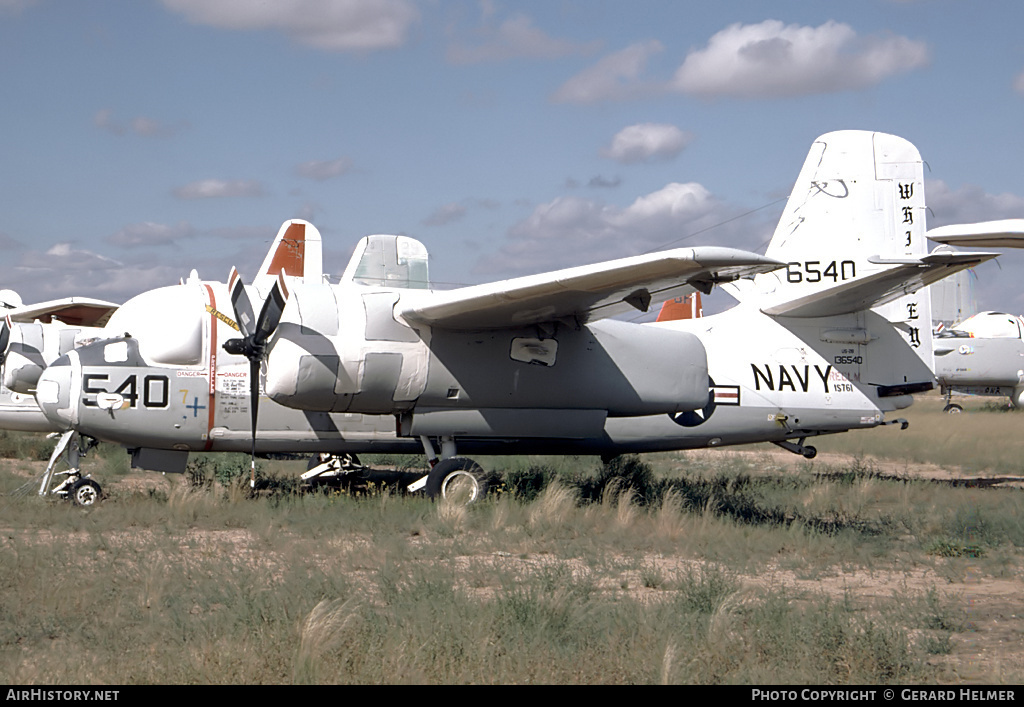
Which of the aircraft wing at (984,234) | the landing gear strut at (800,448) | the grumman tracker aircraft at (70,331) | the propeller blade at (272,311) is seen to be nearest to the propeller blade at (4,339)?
the grumman tracker aircraft at (70,331)

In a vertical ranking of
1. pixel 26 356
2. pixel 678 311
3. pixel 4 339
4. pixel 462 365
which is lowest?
pixel 462 365

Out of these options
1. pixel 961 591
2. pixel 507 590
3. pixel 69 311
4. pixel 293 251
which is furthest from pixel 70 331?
pixel 961 591

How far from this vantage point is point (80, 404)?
43.2 feet

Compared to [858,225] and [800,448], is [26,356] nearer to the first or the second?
[800,448]

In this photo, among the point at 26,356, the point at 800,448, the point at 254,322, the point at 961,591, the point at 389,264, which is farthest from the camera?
the point at 26,356

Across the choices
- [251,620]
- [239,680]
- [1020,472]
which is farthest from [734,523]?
[1020,472]

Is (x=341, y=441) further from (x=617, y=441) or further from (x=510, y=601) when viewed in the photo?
(x=510, y=601)

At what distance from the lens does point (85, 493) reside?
43.5 feet

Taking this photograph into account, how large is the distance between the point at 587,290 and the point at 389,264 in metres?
3.62

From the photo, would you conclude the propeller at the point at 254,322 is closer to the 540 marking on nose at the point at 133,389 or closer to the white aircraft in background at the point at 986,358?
the 540 marking on nose at the point at 133,389

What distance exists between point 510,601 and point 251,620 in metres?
1.97

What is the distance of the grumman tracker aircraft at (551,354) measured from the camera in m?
11.9

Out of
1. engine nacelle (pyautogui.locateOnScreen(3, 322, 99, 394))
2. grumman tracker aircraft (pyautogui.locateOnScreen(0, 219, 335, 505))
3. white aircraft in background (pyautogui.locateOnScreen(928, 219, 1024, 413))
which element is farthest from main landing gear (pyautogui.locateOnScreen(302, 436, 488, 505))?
white aircraft in background (pyautogui.locateOnScreen(928, 219, 1024, 413))

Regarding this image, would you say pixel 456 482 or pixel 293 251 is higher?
pixel 293 251
